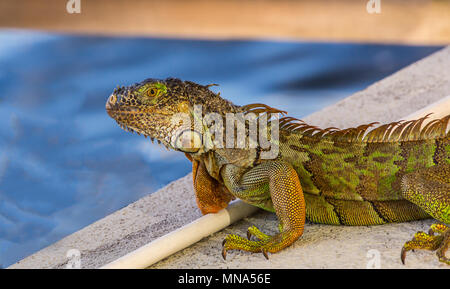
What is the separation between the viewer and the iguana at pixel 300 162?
8.80 feet

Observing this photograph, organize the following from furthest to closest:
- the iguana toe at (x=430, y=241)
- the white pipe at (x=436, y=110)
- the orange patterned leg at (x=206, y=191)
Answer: the white pipe at (x=436, y=110) → the orange patterned leg at (x=206, y=191) → the iguana toe at (x=430, y=241)

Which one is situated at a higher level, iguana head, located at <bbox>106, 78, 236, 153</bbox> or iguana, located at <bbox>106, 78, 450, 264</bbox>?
iguana head, located at <bbox>106, 78, 236, 153</bbox>

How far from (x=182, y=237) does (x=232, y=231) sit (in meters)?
0.32

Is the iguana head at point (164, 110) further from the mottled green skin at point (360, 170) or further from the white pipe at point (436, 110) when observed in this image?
the white pipe at point (436, 110)

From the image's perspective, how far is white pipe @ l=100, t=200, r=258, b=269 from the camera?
2.61 m

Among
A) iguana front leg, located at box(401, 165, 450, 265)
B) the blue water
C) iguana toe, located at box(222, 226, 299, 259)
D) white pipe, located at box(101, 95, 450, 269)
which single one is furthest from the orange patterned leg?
the blue water

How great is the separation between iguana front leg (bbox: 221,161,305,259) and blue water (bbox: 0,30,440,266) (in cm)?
128

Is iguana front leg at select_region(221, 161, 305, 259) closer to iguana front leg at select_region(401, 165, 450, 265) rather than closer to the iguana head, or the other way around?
the iguana head

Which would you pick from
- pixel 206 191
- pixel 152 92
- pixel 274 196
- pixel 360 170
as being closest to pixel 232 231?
pixel 206 191

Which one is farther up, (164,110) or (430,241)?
(164,110)

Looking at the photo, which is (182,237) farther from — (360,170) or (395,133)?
(395,133)

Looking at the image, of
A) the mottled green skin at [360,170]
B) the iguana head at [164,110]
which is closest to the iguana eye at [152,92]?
the iguana head at [164,110]

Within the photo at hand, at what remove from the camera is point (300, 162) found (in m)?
2.81

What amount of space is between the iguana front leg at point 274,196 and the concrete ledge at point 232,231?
0.05 m
